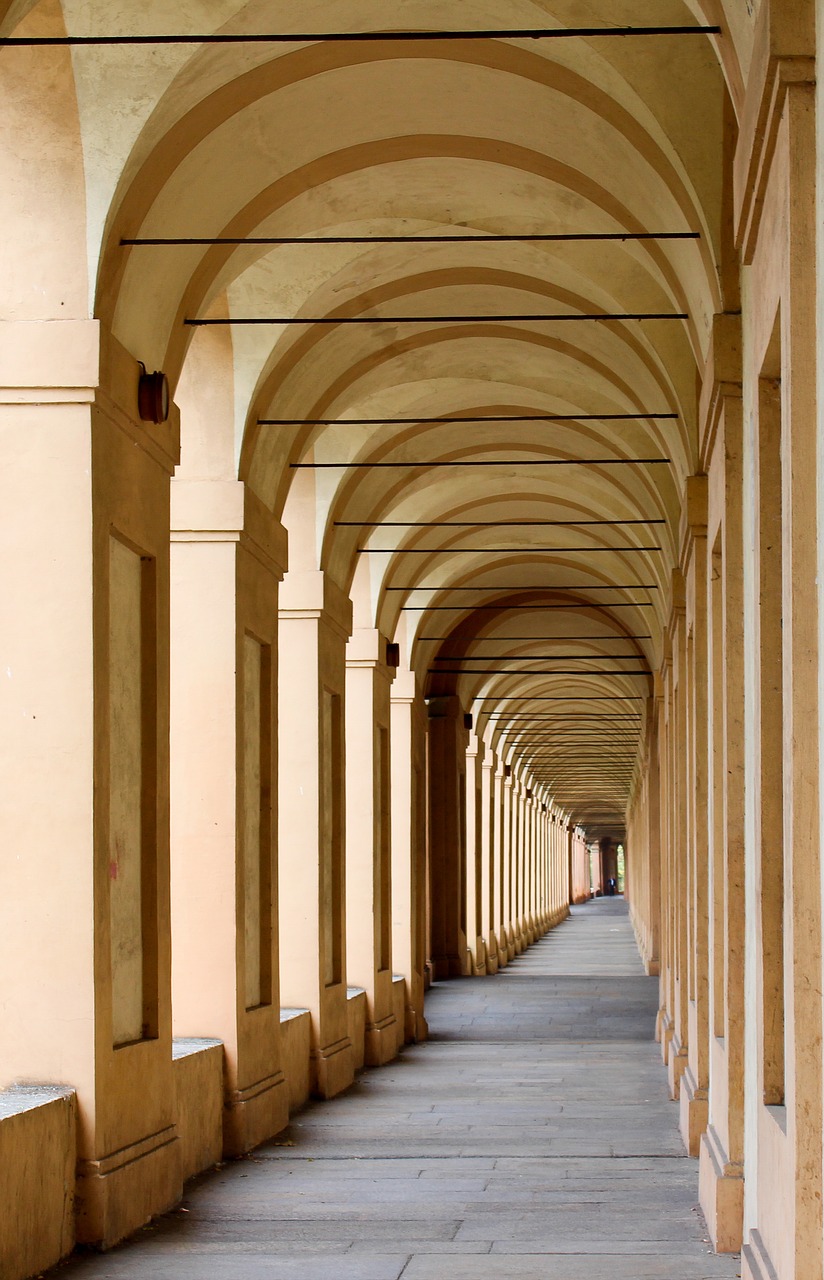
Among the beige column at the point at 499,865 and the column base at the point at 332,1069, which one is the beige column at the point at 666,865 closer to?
the column base at the point at 332,1069

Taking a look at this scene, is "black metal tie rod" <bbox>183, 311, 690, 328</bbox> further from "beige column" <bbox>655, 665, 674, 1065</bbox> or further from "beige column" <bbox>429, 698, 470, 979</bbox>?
"beige column" <bbox>429, 698, 470, 979</bbox>

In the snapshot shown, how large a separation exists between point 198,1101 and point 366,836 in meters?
7.78

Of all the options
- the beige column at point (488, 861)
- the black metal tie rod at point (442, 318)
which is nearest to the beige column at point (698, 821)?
the black metal tie rod at point (442, 318)

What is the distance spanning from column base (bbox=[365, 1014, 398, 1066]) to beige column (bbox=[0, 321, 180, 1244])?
901 centimetres

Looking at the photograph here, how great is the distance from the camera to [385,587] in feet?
64.6

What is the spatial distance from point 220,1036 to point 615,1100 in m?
4.64

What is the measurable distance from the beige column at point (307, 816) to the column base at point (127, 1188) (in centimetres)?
557

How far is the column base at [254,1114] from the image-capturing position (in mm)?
11797

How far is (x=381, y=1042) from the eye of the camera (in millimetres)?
18453

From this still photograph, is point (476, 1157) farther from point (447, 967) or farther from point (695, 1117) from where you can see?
point (447, 967)

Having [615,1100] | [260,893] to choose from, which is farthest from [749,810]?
[615,1100]

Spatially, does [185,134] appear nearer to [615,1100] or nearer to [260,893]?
[260,893]

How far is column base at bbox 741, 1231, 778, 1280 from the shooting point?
5914 mm

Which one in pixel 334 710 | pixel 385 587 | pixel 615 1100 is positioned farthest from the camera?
pixel 385 587
